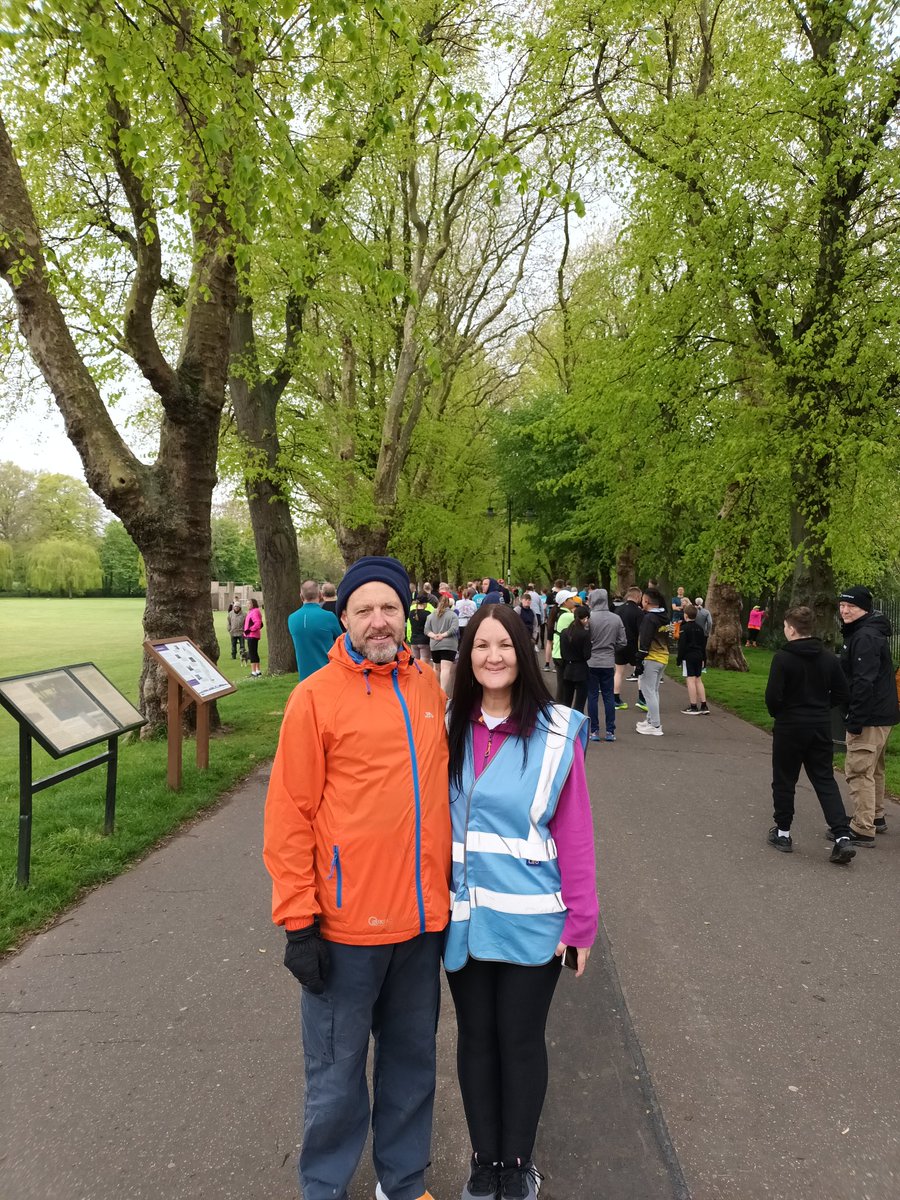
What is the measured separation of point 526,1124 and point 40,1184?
1.64 m

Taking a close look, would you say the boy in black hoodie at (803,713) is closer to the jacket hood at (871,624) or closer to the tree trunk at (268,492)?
the jacket hood at (871,624)

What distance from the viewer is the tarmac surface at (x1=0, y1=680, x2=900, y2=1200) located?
8.48 feet

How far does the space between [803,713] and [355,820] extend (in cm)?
472

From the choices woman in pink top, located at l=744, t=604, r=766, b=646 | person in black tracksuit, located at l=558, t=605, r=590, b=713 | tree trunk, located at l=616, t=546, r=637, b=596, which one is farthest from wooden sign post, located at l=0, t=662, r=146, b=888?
woman in pink top, located at l=744, t=604, r=766, b=646

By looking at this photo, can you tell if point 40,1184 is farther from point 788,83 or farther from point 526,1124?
point 788,83

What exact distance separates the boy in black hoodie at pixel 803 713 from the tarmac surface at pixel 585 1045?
1.52 feet

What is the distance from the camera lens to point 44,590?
7756 centimetres

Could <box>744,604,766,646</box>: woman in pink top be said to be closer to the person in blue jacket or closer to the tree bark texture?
the tree bark texture

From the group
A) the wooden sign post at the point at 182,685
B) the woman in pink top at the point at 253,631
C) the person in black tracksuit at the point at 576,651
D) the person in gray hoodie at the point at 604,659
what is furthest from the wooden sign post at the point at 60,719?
the woman in pink top at the point at 253,631

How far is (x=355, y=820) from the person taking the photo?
7.45 ft

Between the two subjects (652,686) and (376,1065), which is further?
(652,686)

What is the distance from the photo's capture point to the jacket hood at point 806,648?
588 cm

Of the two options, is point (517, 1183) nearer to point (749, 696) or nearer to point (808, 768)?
point (808, 768)

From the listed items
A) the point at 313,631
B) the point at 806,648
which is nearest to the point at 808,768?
the point at 806,648
